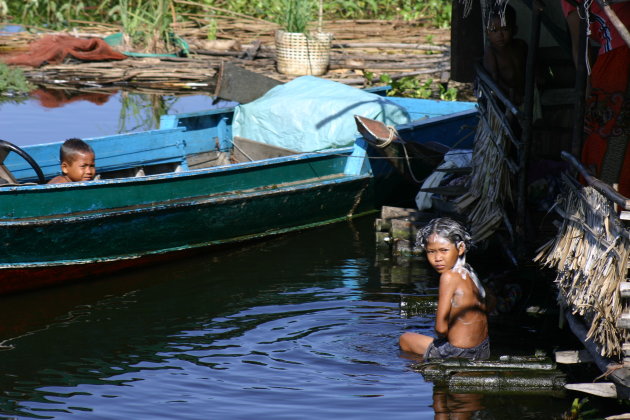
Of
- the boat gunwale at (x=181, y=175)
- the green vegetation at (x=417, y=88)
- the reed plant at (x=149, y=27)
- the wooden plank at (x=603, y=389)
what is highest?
A: the reed plant at (x=149, y=27)

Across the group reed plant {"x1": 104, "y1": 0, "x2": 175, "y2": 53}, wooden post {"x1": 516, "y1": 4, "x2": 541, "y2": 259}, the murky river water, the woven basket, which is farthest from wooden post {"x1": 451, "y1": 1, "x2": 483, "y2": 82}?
reed plant {"x1": 104, "y1": 0, "x2": 175, "y2": 53}

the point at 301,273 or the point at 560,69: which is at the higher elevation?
the point at 560,69

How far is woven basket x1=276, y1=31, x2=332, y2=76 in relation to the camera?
15180 millimetres

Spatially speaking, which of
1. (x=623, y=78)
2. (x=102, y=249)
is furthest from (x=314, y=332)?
(x=623, y=78)

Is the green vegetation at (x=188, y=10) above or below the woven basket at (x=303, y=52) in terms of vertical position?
above

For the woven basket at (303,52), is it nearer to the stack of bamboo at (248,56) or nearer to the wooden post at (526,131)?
the stack of bamboo at (248,56)

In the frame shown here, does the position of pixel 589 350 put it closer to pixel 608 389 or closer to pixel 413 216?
pixel 608 389

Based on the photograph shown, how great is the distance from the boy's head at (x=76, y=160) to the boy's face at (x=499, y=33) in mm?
3552

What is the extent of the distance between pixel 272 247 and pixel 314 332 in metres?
2.41

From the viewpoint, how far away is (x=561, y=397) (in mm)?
5320

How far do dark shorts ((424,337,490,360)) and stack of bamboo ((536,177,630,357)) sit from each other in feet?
1.92

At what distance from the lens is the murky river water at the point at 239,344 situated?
5395 millimetres

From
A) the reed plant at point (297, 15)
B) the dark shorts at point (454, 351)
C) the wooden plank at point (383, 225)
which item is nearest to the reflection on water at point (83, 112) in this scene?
the reed plant at point (297, 15)

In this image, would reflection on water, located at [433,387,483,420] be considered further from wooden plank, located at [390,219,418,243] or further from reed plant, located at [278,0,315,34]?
reed plant, located at [278,0,315,34]
